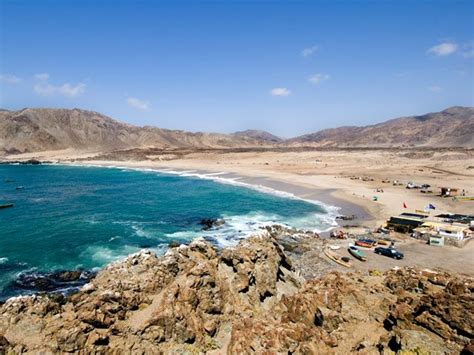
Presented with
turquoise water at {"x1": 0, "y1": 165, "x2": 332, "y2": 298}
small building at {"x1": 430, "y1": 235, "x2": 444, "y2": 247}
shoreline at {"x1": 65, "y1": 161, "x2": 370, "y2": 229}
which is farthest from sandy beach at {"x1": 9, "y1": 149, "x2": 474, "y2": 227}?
small building at {"x1": 430, "y1": 235, "x2": 444, "y2": 247}

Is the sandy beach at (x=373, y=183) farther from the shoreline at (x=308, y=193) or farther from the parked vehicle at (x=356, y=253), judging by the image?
the parked vehicle at (x=356, y=253)

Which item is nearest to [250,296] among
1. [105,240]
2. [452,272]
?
[452,272]

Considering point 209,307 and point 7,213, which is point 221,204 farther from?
point 209,307

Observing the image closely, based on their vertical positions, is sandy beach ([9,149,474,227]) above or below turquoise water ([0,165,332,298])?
above

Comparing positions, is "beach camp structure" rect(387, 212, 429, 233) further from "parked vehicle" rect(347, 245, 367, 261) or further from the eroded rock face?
the eroded rock face

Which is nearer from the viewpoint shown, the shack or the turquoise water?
the turquoise water

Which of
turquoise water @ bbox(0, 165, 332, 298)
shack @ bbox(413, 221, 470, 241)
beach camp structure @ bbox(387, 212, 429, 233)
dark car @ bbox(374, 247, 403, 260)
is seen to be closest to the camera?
dark car @ bbox(374, 247, 403, 260)
